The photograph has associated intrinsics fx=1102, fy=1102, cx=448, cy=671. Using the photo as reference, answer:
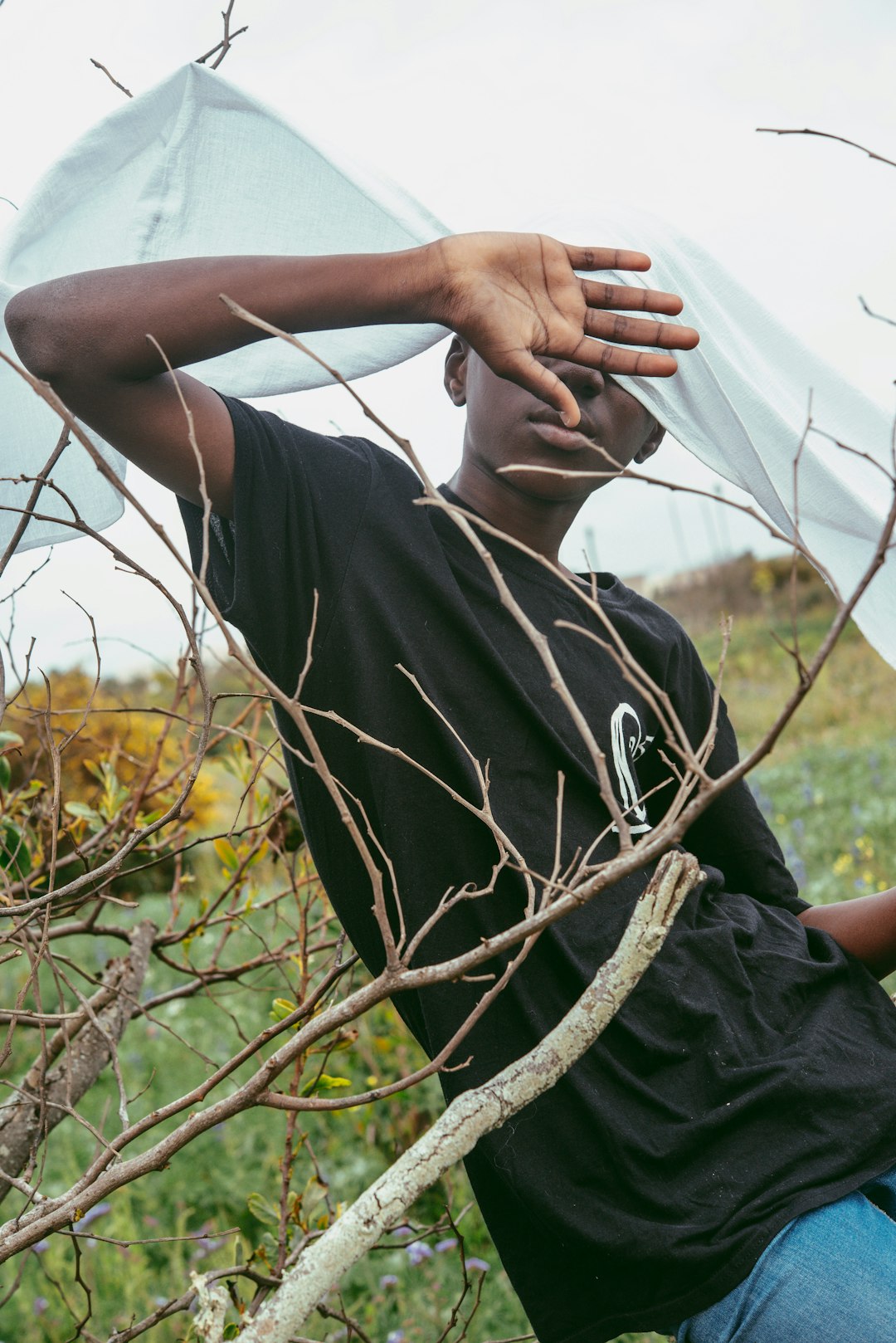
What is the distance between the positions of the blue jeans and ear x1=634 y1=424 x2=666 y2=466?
119 centimetres

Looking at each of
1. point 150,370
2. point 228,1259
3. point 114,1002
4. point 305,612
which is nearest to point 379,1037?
point 228,1259

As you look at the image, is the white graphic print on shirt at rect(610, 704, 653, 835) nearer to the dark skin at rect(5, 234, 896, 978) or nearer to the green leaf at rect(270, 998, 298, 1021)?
the dark skin at rect(5, 234, 896, 978)

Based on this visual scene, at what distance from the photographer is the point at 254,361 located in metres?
1.66

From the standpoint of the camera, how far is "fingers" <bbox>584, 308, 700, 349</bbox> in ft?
4.23

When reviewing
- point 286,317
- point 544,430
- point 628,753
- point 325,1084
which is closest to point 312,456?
point 286,317

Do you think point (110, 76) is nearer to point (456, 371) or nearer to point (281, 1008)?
point (456, 371)

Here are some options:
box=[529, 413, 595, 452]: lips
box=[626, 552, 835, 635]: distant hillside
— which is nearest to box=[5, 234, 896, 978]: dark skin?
box=[529, 413, 595, 452]: lips

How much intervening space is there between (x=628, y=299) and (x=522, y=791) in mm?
647

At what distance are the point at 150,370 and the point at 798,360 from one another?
105 centimetres

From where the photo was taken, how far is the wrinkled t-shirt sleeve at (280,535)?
53.4 inches

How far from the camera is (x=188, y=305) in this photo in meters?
1.21

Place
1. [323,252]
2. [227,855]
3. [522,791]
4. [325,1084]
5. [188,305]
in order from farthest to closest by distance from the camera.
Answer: [227,855], [325,1084], [323,252], [522,791], [188,305]

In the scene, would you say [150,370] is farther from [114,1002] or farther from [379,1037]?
[379,1037]

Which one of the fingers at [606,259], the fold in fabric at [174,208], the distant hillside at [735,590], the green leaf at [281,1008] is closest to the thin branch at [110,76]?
the fold in fabric at [174,208]
